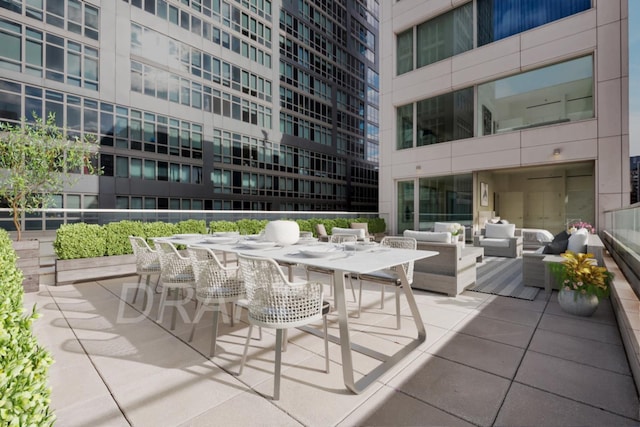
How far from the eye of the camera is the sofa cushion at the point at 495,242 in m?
8.18

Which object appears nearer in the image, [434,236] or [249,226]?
[434,236]

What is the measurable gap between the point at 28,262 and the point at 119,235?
4.52 ft

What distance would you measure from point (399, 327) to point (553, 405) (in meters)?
1.46

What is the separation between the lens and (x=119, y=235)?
235 inches

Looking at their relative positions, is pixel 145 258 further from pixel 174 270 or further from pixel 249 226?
pixel 249 226

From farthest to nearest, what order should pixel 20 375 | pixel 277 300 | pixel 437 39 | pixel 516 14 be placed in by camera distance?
pixel 437 39 → pixel 516 14 → pixel 277 300 → pixel 20 375

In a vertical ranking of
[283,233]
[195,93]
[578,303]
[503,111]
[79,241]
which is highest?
[195,93]

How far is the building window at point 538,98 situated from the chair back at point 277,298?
10.4m

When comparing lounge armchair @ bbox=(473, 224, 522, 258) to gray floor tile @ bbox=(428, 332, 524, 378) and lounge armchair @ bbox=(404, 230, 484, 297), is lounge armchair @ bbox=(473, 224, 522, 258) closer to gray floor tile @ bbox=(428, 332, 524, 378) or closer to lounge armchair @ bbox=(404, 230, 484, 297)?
lounge armchair @ bbox=(404, 230, 484, 297)

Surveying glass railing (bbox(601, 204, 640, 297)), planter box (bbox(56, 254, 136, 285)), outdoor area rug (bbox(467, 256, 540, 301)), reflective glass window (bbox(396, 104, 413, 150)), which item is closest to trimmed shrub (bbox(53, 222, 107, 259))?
planter box (bbox(56, 254, 136, 285))

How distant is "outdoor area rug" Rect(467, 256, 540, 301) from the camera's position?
4670mm

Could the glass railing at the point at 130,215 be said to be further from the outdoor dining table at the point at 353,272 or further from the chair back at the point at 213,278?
the outdoor dining table at the point at 353,272

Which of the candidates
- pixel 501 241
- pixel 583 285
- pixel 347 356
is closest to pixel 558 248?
pixel 583 285

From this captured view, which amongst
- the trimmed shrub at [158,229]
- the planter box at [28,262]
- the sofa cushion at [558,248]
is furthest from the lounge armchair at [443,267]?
the planter box at [28,262]
